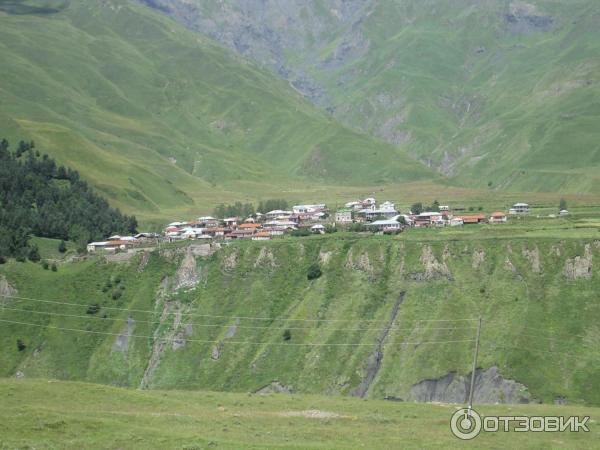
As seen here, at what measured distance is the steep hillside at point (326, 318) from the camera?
13688 cm

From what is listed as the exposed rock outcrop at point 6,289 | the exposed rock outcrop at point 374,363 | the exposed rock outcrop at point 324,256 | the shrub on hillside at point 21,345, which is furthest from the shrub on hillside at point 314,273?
the exposed rock outcrop at point 6,289

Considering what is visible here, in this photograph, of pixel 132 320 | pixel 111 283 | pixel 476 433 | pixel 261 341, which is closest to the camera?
pixel 476 433

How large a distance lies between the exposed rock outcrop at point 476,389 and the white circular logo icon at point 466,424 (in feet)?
155

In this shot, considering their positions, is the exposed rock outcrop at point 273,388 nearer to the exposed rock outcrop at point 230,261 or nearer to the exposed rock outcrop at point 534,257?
the exposed rock outcrop at point 230,261

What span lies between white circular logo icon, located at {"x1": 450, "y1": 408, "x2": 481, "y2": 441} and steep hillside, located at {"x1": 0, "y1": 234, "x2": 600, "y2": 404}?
49.1 metres

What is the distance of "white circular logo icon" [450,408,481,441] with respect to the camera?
75.4 meters

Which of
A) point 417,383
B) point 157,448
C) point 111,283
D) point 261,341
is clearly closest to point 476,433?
point 157,448

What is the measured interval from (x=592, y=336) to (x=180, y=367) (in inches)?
2810

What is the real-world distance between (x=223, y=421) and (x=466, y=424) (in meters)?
21.2

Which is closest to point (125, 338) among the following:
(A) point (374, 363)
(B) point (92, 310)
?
(B) point (92, 310)

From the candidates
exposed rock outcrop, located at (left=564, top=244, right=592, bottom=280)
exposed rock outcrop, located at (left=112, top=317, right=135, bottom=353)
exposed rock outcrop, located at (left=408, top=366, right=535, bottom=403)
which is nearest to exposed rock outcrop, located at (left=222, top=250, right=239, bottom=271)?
exposed rock outcrop, located at (left=112, top=317, right=135, bottom=353)

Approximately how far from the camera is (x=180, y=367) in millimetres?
162000

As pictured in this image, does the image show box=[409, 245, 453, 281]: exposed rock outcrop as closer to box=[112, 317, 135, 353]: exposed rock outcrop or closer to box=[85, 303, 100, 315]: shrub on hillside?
box=[112, 317, 135, 353]: exposed rock outcrop

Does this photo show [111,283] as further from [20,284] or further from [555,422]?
[555,422]
